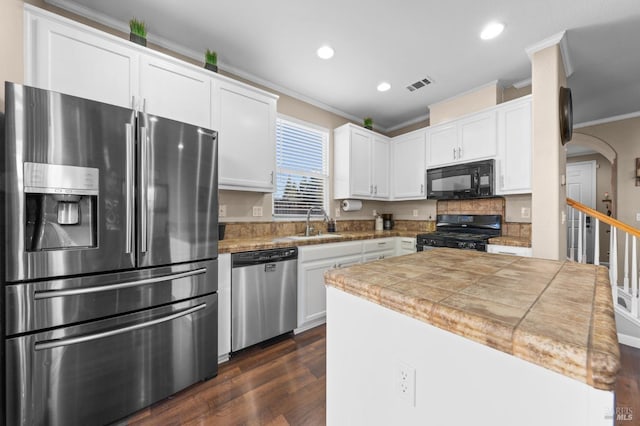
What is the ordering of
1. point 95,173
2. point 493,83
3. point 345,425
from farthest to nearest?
1. point 493,83
2. point 95,173
3. point 345,425

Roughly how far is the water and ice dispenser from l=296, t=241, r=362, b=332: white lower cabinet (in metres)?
1.56

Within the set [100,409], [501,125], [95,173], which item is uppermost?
[501,125]

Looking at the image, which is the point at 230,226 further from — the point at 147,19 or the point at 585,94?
the point at 585,94

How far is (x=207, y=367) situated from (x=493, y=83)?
390 cm

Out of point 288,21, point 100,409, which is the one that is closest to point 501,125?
point 288,21

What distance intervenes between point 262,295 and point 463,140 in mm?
2855

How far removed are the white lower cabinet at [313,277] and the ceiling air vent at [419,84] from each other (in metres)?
2.02

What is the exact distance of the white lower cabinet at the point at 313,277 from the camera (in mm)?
2510

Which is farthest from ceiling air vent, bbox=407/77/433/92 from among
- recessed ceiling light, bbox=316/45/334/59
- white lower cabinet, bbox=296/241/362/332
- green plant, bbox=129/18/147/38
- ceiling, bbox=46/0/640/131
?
green plant, bbox=129/18/147/38

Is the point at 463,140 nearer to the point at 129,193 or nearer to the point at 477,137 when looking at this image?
the point at 477,137

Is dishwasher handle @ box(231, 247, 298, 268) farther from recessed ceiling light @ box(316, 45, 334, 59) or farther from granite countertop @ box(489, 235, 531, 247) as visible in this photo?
granite countertop @ box(489, 235, 531, 247)

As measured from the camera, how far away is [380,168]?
153 inches

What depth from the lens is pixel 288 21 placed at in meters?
2.05

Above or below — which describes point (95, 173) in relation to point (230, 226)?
above
